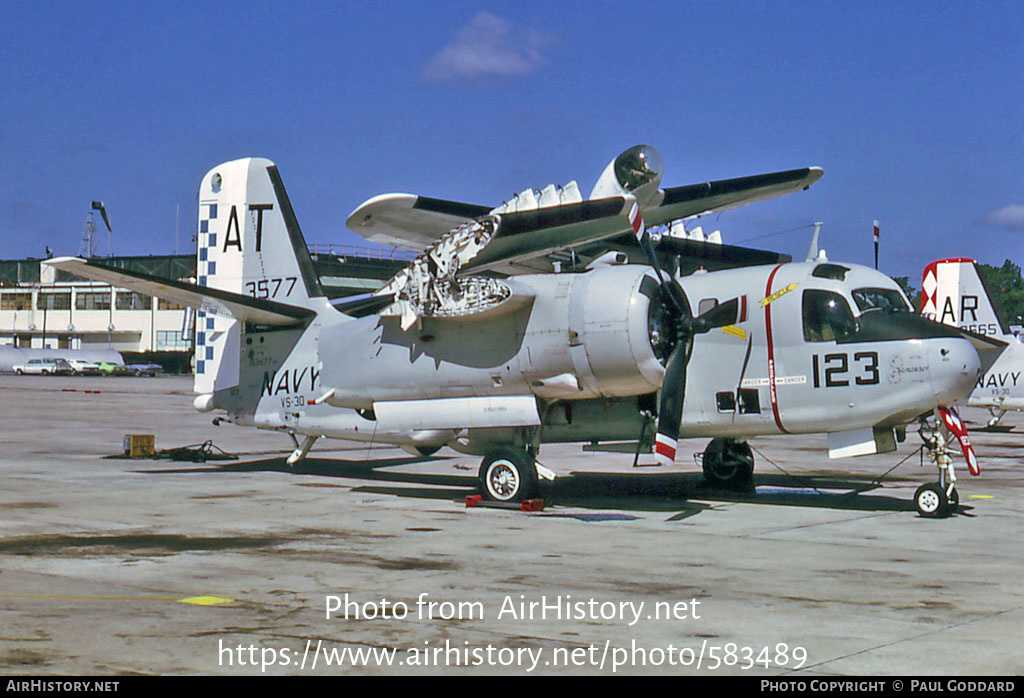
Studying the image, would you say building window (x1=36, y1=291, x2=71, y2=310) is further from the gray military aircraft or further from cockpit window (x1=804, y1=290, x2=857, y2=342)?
cockpit window (x1=804, y1=290, x2=857, y2=342)

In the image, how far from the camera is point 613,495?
59.5 feet

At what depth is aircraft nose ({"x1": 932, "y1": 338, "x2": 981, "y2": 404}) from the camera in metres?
14.7

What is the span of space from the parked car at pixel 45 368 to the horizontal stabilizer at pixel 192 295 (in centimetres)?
8343

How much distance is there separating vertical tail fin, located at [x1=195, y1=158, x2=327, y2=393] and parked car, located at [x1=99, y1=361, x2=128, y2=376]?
267ft

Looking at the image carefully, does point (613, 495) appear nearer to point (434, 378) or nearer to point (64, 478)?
point (434, 378)

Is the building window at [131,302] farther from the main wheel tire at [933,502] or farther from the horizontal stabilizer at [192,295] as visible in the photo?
the main wheel tire at [933,502]

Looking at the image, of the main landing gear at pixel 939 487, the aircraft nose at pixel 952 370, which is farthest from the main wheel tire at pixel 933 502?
the aircraft nose at pixel 952 370

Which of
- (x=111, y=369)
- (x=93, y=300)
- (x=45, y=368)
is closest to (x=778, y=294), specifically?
(x=111, y=369)

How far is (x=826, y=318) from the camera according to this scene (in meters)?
15.7

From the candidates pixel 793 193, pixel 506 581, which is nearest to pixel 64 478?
pixel 506 581

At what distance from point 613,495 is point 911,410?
5.24m

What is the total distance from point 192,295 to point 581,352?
7193mm

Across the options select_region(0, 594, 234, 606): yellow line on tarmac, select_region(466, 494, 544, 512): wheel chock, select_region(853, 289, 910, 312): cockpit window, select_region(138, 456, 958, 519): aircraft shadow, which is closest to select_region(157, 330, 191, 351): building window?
select_region(138, 456, 958, 519): aircraft shadow

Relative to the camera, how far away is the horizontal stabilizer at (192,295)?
17.1m
